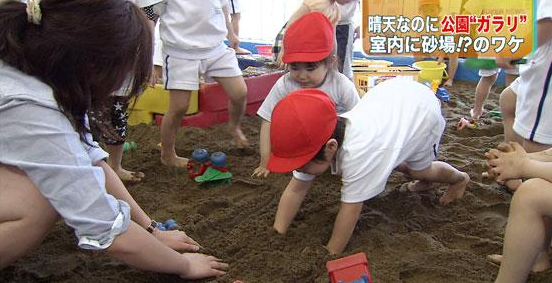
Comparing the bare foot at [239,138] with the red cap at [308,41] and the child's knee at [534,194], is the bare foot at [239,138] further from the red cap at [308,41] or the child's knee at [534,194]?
the child's knee at [534,194]

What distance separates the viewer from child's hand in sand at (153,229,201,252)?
4.79ft

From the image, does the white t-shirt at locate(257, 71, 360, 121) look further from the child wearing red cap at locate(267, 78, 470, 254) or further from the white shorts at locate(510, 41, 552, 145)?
the white shorts at locate(510, 41, 552, 145)

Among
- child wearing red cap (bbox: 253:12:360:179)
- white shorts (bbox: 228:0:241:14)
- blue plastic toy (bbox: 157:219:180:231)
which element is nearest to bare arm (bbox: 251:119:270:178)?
child wearing red cap (bbox: 253:12:360:179)

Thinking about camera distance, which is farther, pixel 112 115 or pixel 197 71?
pixel 197 71

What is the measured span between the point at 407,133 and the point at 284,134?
448 mm

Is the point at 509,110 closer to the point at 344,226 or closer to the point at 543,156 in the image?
the point at 543,156

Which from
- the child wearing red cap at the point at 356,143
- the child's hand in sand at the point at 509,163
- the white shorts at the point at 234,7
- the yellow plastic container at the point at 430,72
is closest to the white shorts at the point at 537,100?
the child wearing red cap at the point at 356,143

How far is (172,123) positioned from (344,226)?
3.37 feet

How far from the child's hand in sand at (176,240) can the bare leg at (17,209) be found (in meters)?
0.39

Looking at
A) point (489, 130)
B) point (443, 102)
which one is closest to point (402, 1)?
point (443, 102)

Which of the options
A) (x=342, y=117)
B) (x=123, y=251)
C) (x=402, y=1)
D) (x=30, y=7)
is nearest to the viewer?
(x=30, y=7)

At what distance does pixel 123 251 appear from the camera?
114cm

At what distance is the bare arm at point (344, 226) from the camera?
4.78 feet

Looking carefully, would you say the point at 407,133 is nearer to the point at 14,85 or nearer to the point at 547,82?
the point at 547,82
